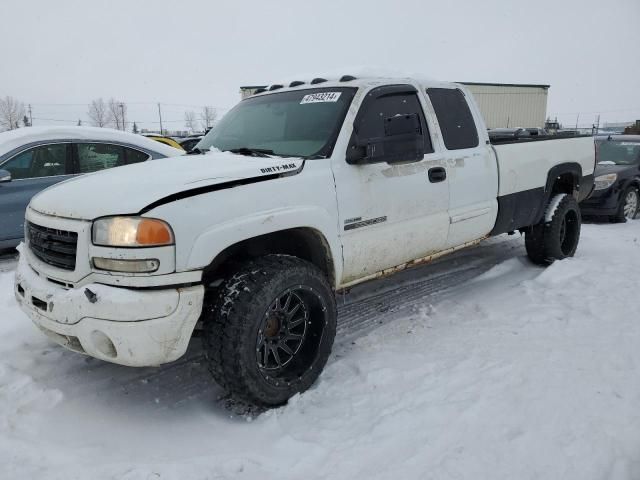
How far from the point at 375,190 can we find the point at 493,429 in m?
1.64

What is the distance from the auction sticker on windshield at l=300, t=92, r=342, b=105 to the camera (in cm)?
344

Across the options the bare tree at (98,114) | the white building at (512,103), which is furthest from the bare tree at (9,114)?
the white building at (512,103)

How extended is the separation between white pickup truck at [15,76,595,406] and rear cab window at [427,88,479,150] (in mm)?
15

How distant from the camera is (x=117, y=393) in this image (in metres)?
3.00

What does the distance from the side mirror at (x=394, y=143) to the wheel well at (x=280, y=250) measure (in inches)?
23.2

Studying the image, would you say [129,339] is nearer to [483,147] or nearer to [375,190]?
[375,190]

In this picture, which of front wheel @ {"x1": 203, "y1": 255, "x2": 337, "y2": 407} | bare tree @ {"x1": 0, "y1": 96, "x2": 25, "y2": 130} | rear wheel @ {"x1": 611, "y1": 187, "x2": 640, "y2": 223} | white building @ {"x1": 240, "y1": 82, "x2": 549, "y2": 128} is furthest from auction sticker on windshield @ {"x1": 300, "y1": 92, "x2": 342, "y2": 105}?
bare tree @ {"x1": 0, "y1": 96, "x2": 25, "y2": 130}

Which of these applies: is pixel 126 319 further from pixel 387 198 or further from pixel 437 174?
pixel 437 174

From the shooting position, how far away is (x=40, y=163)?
5914 mm

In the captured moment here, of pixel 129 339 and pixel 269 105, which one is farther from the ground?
pixel 269 105

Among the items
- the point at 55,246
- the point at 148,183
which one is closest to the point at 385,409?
the point at 148,183

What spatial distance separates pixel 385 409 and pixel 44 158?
5.31m

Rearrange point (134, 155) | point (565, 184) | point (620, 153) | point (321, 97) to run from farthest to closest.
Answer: point (620, 153) < point (134, 155) < point (565, 184) < point (321, 97)

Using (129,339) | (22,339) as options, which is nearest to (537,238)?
(129,339)
